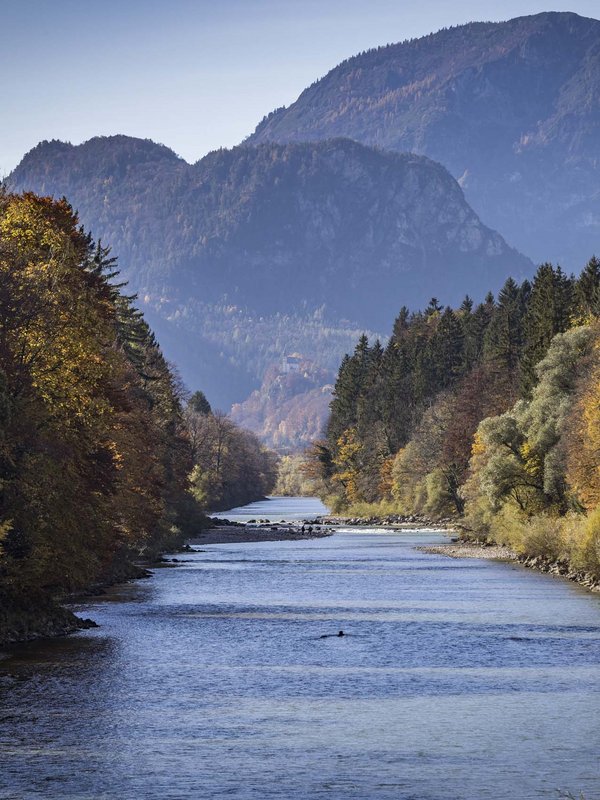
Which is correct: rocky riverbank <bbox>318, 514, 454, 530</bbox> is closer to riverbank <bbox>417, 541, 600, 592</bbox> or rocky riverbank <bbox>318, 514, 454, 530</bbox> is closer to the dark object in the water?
riverbank <bbox>417, 541, 600, 592</bbox>

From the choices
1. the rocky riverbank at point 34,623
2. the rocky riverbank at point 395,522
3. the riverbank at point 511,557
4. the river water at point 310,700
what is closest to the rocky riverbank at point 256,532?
the rocky riverbank at point 395,522

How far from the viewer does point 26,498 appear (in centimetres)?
4625

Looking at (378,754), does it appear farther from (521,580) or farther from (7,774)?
(521,580)

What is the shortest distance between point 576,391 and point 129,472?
35.9m

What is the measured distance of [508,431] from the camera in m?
102

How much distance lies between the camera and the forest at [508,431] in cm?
8456

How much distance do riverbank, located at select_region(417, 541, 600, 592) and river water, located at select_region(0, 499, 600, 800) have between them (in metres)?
7.34

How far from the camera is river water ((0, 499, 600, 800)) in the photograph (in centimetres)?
2827

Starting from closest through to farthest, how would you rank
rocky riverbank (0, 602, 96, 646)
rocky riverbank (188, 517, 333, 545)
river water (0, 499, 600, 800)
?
river water (0, 499, 600, 800)
rocky riverbank (0, 602, 96, 646)
rocky riverbank (188, 517, 333, 545)

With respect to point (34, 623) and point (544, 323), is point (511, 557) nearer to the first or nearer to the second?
point (544, 323)

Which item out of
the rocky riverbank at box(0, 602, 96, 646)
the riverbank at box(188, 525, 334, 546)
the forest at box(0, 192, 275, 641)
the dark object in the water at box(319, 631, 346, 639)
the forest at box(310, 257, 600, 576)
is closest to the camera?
the forest at box(0, 192, 275, 641)

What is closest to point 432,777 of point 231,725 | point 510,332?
point 231,725

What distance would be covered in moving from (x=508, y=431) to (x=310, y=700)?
67236 mm

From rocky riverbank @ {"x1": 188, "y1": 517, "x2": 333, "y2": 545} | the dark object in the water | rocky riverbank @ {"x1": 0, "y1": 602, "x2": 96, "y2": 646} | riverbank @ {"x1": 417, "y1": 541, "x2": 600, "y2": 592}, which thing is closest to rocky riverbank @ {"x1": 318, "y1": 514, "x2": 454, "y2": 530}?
rocky riverbank @ {"x1": 188, "y1": 517, "x2": 333, "y2": 545}
